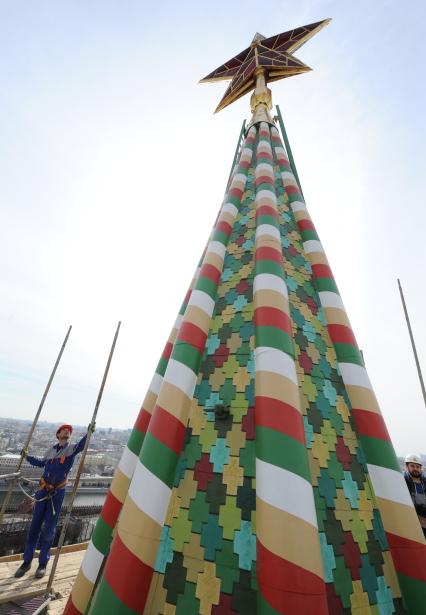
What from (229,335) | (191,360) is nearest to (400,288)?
(229,335)

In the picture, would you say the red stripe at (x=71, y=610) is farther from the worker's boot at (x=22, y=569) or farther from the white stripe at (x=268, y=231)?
the white stripe at (x=268, y=231)

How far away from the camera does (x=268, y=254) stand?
10.3 ft

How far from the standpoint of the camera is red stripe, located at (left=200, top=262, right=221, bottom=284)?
3.34 metres

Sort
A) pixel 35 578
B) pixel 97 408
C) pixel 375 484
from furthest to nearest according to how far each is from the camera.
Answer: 1. pixel 97 408
2. pixel 35 578
3. pixel 375 484

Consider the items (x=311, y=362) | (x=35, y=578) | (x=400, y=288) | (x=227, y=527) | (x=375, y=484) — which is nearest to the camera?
(x=227, y=527)

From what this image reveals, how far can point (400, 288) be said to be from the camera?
6953mm

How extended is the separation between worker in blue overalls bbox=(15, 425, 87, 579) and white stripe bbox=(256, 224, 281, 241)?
177 inches

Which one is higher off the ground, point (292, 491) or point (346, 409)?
point (346, 409)

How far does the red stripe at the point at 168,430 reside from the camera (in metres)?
2.19

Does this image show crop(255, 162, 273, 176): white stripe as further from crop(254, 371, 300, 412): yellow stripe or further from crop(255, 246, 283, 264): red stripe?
crop(254, 371, 300, 412): yellow stripe

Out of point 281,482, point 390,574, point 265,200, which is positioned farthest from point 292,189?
point 390,574

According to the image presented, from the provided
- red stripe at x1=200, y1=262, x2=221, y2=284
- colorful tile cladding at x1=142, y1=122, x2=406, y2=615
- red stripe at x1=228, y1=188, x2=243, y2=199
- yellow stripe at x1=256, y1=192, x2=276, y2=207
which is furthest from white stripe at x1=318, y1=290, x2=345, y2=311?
red stripe at x1=228, y1=188, x2=243, y2=199

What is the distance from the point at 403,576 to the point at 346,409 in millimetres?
1218

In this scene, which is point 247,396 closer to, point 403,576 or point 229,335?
point 229,335
